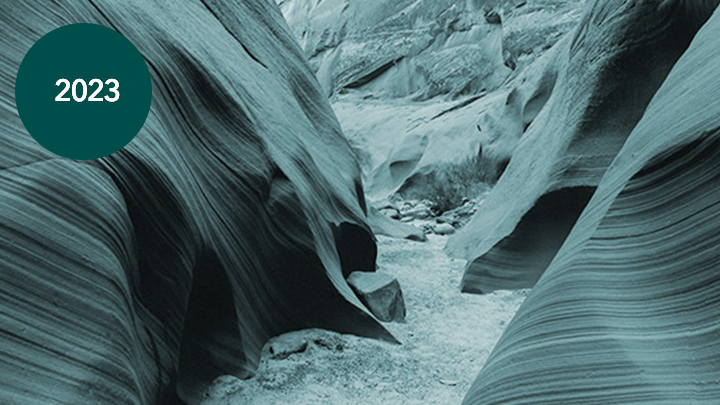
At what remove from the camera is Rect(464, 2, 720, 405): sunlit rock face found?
1.49 m

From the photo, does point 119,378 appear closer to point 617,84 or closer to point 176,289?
point 176,289

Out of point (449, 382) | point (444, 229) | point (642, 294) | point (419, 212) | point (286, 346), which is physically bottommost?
point (419, 212)

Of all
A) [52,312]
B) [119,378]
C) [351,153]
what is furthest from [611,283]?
[351,153]

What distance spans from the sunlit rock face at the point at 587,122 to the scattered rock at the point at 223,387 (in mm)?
2266

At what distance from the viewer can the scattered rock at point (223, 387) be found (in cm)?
239

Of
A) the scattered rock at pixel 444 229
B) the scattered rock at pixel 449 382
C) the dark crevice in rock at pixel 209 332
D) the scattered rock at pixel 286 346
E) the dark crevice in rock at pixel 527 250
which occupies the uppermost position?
the dark crevice in rock at pixel 209 332

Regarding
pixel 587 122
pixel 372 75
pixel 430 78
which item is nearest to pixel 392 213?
pixel 587 122

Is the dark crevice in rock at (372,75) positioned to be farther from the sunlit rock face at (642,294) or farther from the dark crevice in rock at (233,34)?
the sunlit rock face at (642,294)

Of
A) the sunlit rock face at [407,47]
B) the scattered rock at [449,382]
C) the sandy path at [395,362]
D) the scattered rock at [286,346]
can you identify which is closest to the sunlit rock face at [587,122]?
the sandy path at [395,362]

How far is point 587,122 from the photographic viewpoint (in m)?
4.11

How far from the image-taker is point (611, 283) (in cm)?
178

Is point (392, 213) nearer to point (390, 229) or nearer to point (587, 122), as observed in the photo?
point (390, 229)

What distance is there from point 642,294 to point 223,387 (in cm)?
166

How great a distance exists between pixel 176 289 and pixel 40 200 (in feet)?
2.12
